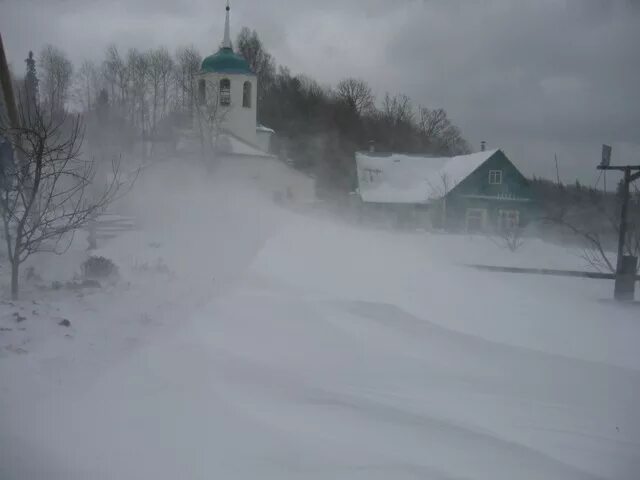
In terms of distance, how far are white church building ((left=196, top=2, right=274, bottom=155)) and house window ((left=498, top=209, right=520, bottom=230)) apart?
14.0 metres

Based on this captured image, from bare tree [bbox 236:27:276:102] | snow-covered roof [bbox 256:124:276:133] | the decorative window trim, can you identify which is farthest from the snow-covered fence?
snow-covered roof [bbox 256:124:276:133]

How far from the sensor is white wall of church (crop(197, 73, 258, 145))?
24.2 meters

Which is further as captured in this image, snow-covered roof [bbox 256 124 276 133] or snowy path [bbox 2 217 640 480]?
snow-covered roof [bbox 256 124 276 133]

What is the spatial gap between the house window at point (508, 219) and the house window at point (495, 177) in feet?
2.59

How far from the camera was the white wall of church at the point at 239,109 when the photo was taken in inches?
953

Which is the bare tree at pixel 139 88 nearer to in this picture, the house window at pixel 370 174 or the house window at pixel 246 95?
the house window at pixel 246 95

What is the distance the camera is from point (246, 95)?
26.1 m

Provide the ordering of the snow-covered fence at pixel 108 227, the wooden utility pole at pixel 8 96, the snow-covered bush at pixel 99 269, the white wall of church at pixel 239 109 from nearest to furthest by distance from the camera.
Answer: the wooden utility pole at pixel 8 96 → the snow-covered bush at pixel 99 269 → the snow-covered fence at pixel 108 227 → the white wall of church at pixel 239 109

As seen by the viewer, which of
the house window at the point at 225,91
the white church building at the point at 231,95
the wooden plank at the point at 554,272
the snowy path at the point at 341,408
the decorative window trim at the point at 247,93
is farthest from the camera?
the decorative window trim at the point at 247,93

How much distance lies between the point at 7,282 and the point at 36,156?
84.1 inches

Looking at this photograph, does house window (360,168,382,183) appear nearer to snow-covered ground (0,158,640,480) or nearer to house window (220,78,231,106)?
house window (220,78,231,106)

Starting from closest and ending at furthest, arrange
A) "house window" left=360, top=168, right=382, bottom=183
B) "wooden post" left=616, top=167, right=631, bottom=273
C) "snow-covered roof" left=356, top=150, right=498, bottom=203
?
"wooden post" left=616, top=167, right=631, bottom=273
"snow-covered roof" left=356, top=150, right=498, bottom=203
"house window" left=360, top=168, right=382, bottom=183

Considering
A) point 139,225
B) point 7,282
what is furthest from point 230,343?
point 139,225

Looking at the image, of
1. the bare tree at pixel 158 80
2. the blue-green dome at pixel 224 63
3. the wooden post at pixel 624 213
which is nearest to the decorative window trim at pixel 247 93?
the blue-green dome at pixel 224 63
